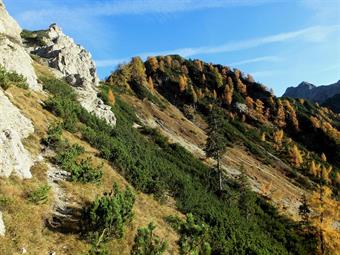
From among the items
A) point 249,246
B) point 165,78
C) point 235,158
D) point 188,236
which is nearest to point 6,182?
point 188,236

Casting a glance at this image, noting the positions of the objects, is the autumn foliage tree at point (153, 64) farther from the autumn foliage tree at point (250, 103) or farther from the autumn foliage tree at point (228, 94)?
the autumn foliage tree at point (250, 103)

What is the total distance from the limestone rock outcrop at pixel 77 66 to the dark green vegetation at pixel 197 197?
218 inches

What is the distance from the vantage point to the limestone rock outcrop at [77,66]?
56388mm

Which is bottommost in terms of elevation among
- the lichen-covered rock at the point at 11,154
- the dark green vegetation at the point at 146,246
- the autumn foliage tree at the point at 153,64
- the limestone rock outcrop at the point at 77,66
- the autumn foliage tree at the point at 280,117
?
the dark green vegetation at the point at 146,246

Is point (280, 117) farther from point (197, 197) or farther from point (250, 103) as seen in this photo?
point (197, 197)

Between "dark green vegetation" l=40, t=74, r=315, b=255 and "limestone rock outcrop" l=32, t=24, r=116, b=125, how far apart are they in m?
5.52

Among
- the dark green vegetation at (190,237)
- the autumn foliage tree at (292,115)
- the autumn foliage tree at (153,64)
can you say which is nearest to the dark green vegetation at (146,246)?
the dark green vegetation at (190,237)

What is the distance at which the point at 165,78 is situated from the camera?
185 meters

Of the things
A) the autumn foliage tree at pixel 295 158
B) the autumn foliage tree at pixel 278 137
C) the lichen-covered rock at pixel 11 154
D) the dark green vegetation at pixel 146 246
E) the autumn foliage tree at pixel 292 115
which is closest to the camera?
the dark green vegetation at pixel 146 246

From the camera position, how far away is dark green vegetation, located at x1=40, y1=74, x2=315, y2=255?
110 feet

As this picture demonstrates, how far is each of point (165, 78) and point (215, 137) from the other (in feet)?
397

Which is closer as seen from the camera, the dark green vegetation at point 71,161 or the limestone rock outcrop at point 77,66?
the dark green vegetation at point 71,161

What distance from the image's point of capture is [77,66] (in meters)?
80.6

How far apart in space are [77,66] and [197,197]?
5026 cm
